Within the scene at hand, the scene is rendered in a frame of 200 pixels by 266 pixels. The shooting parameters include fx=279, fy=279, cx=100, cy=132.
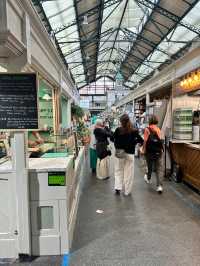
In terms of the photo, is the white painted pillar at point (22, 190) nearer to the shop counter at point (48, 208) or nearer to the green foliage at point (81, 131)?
the shop counter at point (48, 208)

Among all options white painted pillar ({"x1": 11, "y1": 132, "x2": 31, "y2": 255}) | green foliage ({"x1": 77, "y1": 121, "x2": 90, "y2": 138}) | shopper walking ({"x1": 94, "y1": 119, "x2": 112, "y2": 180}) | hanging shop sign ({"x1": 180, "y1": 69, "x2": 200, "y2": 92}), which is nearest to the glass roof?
green foliage ({"x1": 77, "y1": 121, "x2": 90, "y2": 138})

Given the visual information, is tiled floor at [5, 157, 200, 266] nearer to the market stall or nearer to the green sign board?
the market stall

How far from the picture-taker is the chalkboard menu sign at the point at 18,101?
109 inches

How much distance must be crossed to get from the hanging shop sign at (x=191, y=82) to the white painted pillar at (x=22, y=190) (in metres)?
3.80

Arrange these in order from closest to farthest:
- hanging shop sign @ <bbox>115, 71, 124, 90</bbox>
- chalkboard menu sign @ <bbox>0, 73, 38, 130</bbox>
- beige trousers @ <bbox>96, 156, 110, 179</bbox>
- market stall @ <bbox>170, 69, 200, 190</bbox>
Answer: chalkboard menu sign @ <bbox>0, 73, 38, 130</bbox> → market stall @ <bbox>170, 69, 200, 190</bbox> → beige trousers @ <bbox>96, 156, 110, 179</bbox> → hanging shop sign @ <bbox>115, 71, 124, 90</bbox>

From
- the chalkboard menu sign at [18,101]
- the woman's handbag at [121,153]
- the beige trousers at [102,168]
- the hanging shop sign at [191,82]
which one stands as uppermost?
the hanging shop sign at [191,82]

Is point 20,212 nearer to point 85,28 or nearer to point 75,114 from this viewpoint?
point 75,114

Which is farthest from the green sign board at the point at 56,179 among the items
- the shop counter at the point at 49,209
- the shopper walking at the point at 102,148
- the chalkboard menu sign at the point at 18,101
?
the shopper walking at the point at 102,148

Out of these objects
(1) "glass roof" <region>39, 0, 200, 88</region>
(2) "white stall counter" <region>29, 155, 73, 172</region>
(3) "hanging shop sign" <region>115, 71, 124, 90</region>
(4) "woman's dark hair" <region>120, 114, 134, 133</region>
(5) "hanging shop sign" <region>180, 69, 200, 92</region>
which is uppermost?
(1) "glass roof" <region>39, 0, 200, 88</region>

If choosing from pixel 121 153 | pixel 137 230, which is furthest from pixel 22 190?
pixel 121 153

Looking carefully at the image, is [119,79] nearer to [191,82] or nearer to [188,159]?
[191,82]

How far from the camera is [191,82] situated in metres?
5.62

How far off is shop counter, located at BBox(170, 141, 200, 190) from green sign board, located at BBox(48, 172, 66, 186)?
3074mm

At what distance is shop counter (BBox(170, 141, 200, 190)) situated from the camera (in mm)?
5260
